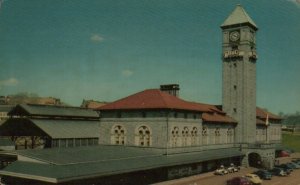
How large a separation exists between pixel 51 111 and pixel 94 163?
2206 centimetres

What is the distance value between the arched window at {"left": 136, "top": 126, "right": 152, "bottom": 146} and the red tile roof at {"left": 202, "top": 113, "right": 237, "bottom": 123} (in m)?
12.4

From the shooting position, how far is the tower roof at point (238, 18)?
2686 inches

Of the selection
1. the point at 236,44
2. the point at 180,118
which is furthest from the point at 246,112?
the point at 180,118

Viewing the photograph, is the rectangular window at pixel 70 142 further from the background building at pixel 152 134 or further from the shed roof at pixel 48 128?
the shed roof at pixel 48 128

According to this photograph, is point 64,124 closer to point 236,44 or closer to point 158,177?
point 158,177

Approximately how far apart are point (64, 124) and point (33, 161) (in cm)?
1868

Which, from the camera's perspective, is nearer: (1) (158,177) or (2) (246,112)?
(1) (158,177)

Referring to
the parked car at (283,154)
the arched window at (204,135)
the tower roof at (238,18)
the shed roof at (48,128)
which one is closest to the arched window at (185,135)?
the arched window at (204,135)

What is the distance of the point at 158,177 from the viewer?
44.3 meters

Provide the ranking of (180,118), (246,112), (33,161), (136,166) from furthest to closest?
(246,112)
(180,118)
(136,166)
(33,161)

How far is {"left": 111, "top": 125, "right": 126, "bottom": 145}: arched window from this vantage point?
50.9m

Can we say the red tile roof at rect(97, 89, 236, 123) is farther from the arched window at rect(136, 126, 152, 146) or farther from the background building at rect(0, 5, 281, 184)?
the arched window at rect(136, 126, 152, 146)

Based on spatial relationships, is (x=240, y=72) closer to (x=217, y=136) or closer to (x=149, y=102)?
(x=217, y=136)

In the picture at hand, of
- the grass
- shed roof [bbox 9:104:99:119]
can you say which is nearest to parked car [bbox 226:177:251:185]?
shed roof [bbox 9:104:99:119]
